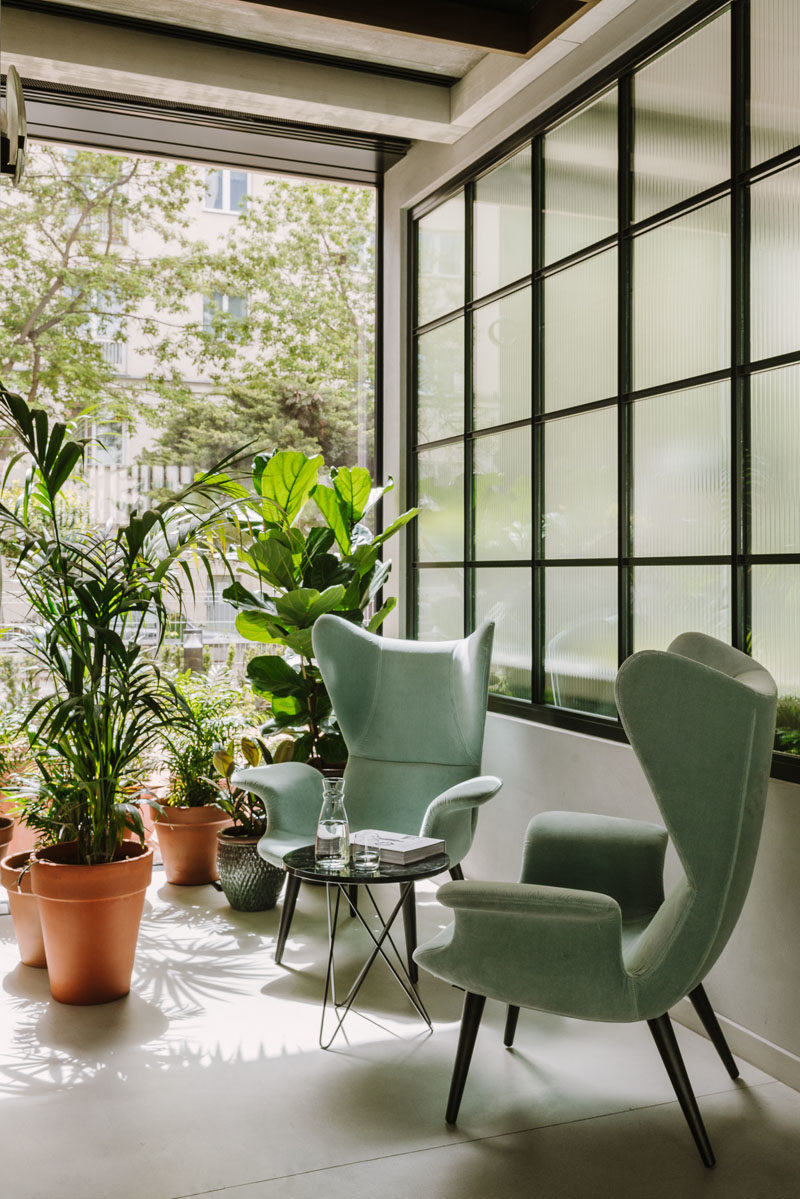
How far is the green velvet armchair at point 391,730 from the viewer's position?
3402 mm

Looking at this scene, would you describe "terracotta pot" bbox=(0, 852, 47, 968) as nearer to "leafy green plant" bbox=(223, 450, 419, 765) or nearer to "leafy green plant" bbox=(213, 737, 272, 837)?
"leafy green plant" bbox=(213, 737, 272, 837)

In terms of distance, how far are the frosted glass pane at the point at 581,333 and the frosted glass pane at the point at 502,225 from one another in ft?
0.89

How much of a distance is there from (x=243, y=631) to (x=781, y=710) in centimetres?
217

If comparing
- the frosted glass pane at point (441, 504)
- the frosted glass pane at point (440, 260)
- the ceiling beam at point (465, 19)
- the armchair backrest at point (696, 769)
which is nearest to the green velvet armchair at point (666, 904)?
the armchair backrest at point (696, 769)

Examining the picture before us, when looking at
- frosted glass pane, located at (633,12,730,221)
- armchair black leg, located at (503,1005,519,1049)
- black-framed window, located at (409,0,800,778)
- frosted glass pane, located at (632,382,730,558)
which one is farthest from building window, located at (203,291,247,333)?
armchair black leg, located at (503,1005,519,1049)

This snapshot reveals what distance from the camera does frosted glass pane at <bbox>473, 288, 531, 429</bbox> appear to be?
3752 millimetres

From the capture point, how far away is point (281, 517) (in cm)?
402

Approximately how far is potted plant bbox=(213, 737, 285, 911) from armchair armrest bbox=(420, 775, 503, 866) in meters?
0.80

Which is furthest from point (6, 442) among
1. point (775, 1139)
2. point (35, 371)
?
point (775, 1139)

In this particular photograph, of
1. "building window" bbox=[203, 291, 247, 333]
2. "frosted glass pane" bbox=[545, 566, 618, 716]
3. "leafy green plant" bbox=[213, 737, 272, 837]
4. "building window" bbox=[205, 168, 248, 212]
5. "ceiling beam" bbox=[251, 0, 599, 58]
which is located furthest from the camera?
"building window" bbox=[205, 168, 248, 212]

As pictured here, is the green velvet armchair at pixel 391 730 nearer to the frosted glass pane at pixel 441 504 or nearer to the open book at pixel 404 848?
the open book at pixel 404 848

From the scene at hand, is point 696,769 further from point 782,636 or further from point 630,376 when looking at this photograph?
point 630,376

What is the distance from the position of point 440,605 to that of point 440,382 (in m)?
0.97

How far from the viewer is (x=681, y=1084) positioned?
2.13 m
